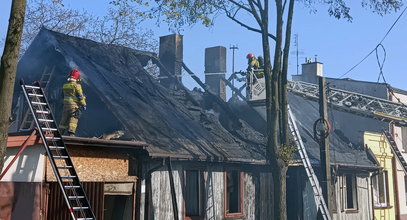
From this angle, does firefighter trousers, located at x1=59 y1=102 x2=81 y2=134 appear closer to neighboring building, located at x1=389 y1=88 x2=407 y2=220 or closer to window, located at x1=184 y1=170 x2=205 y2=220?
window, located at x1=184 y1=170 x2=205 y2=220

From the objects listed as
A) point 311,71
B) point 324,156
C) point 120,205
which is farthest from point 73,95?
point 311,71

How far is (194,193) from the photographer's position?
45.0ft

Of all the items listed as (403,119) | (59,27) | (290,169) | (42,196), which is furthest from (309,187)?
(59,27)

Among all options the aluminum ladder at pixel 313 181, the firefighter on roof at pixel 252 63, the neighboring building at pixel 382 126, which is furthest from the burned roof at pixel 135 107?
the neighboring building at pixel 382 126

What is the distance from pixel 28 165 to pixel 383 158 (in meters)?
17.4

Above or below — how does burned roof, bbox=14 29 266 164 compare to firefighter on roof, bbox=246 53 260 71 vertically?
below

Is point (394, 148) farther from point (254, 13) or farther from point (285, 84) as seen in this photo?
point (254, 13)

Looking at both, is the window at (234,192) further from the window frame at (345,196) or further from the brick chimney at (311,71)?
the brick chimney at (311,71)

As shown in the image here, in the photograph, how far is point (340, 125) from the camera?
24625 mm

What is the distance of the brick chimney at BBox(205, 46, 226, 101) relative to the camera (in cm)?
2166

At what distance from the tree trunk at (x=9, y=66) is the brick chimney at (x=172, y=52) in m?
13.8

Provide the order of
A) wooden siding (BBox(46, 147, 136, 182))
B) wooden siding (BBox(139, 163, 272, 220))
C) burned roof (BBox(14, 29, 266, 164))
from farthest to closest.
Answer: burned roof (BBox(14, 29, 266, 164)), wooden siding (BBox(139, 163, 272, 220)), wooden siding (BBox(46, 147, 136, 182))

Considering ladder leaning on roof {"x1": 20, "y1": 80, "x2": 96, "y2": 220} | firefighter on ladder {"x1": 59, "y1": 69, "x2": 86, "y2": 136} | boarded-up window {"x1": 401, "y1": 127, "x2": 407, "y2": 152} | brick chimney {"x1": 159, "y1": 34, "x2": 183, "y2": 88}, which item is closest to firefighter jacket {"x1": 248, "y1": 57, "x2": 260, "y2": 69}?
brick chimney {"x1": 159, "y1": 34, "x2": 183, "y2": 88}

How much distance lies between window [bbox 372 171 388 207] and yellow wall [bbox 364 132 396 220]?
0.81ft
